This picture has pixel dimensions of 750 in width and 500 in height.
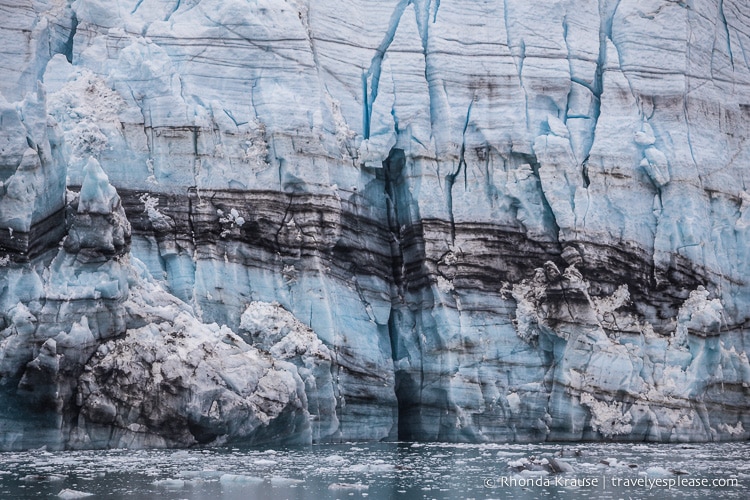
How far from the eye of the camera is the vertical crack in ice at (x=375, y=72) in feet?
70.5

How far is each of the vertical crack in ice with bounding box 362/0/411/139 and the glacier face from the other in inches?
2.3

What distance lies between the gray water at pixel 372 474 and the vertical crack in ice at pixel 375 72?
7.39 m

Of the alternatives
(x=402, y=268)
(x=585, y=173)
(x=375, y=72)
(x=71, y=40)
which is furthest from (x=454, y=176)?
(x=71, y=40)

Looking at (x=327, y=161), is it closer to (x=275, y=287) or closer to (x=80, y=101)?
(x=275, y=287)

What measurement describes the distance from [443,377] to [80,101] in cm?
825

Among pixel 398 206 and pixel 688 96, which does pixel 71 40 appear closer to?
pixel 398 206

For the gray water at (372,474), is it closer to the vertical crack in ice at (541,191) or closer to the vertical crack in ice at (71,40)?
the vertical crack in ice at (541,191)

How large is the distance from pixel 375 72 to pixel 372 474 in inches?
424

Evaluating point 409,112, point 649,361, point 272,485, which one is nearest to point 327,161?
point 409,112

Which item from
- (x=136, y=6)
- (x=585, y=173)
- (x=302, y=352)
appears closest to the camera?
(x=302, y=352)

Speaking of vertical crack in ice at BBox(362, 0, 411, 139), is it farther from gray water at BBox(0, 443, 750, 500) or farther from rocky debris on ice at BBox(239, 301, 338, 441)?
gray water at BBox(0, 443, 750, 500)

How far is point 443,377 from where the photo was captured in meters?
20.0

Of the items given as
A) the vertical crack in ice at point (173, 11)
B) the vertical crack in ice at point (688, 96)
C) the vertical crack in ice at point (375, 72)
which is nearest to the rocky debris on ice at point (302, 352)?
the vertical crack in ice at point (375, 72)

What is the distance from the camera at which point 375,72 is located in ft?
71.7
